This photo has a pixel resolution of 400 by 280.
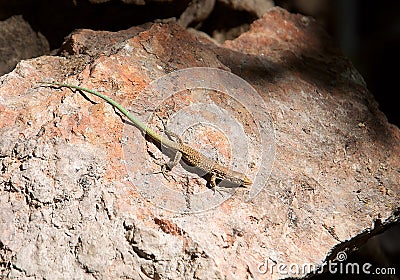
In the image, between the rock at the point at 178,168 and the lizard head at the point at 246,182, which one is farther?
the lizard head at the point at 246,182

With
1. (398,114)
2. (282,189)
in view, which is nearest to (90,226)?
(282,189)

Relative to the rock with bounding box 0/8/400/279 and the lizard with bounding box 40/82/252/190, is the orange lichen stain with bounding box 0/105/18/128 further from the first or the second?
the lizard with bounding box 40/82/252/190

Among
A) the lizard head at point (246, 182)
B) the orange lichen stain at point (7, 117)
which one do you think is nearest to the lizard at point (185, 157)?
the lizard head at point (246, 182)

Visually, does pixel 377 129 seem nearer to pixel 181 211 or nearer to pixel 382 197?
pixel 382 197

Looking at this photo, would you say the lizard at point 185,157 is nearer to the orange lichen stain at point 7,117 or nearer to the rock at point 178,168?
the rock at point 178,168

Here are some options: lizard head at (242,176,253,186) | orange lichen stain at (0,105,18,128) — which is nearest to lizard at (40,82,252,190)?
lizard head at (242,176,253,186)

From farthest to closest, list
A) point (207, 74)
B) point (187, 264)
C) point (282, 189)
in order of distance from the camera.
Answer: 1. point (207, 74)
2. point (282, 189)
3. point (187, 264)
